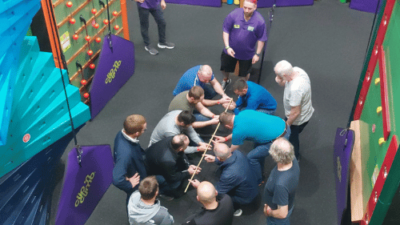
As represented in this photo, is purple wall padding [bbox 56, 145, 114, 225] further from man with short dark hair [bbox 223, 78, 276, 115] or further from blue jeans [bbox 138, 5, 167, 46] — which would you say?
blue jeans [bbox 138, 5, 167, 46]

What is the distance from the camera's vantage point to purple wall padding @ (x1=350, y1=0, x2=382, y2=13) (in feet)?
25.0

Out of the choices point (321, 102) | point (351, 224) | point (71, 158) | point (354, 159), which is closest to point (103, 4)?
point (71, 158)

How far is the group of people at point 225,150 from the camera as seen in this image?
3.37 m

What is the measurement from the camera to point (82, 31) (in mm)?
5078

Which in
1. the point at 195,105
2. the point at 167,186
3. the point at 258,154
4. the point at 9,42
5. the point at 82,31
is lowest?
the point at 167,186

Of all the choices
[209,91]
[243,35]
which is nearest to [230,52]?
[243,35]

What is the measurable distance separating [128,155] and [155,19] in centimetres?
316

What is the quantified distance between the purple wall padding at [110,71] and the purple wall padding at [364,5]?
4366 millimetres

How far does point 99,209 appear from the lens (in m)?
4.27

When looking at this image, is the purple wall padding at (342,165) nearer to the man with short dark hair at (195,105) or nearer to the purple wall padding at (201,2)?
the man with short dark hair at (195,105)

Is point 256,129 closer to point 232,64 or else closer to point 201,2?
point 232,64

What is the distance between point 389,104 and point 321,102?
224 cm

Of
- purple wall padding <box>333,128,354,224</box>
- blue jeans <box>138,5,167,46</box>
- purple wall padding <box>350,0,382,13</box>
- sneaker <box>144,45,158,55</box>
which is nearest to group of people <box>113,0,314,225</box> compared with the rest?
purple wall padding <box>333,128,354,224</box>

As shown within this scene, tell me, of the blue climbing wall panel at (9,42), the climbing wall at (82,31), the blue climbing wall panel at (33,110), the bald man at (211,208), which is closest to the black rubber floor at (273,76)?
the climbing wall at (82,31)
